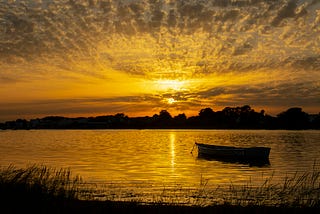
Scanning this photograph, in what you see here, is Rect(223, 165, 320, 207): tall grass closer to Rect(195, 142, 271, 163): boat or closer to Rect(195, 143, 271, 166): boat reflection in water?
Rect(195, 143, 271, 166): boat reflection in water

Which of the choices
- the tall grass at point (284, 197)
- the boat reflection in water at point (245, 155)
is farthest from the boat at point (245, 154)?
the tall grass at point (284, 197)

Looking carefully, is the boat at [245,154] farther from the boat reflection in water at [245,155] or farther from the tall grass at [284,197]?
the tall grass at [284,197]

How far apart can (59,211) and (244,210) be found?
7.19 meters

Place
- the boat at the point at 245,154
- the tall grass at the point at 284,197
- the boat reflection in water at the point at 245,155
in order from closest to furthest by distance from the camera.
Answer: the tall grass at the point at 284,197 → the boat reflection in water at the point at 245,155 → the boat at the point at 245,154

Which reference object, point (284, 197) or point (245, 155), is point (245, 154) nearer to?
point (245, 155)

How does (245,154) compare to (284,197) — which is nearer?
(284,197)

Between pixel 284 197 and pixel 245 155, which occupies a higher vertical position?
pixel 284 197

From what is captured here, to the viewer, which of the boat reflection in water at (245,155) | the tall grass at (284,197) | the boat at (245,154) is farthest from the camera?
the boat at (245,154)

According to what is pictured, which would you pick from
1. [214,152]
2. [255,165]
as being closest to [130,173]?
[255,165]

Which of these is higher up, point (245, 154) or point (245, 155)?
point (245, 154)

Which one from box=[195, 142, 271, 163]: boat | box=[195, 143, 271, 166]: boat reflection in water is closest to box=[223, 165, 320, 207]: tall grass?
box=[195, 143, 271, 166]: boat reflection in water

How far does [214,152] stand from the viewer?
68.5 metres

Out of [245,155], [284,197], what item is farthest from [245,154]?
[284,197]

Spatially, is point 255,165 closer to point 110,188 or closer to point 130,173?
point 130,173
